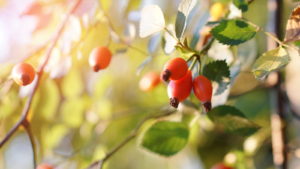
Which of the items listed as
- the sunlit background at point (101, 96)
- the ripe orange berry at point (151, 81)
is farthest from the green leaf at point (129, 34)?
the ripe orange berry at point (151, 81)

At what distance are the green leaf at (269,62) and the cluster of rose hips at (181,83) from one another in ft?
0.22

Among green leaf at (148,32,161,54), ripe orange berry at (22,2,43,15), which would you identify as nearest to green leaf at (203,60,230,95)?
green leaf at (148,32,161,54)

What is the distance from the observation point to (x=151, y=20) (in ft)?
1.22

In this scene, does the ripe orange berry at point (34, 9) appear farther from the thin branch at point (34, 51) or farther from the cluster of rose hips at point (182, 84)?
the cluster of rose hips at point (182, 84)

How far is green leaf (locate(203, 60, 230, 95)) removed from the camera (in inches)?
15.1

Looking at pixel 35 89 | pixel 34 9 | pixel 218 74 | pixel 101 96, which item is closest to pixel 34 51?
pixel 35 89

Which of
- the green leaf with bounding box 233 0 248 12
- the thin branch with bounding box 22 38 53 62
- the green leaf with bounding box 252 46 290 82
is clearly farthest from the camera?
the thin branch with bounding box 22 38 53 62

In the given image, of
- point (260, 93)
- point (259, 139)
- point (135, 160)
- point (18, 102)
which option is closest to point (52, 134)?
point (18, 102)

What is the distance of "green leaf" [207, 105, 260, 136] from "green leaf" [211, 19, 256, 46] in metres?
0.13

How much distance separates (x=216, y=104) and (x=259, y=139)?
1.32 feet

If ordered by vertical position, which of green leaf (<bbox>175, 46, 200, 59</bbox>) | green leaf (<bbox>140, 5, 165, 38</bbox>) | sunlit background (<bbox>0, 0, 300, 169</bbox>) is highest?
green leaf (<bbox>140, 5, 165, 38</bbox>)

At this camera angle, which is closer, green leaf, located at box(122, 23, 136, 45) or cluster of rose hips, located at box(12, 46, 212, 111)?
cluster of rose hips, located at box(12, 46, 212, 111)

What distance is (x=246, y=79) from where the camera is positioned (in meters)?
1.04

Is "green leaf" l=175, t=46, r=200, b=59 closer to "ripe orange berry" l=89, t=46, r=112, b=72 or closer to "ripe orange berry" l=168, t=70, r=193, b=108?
"ripe orange berry" l=168, t=70, r=193, b=108
